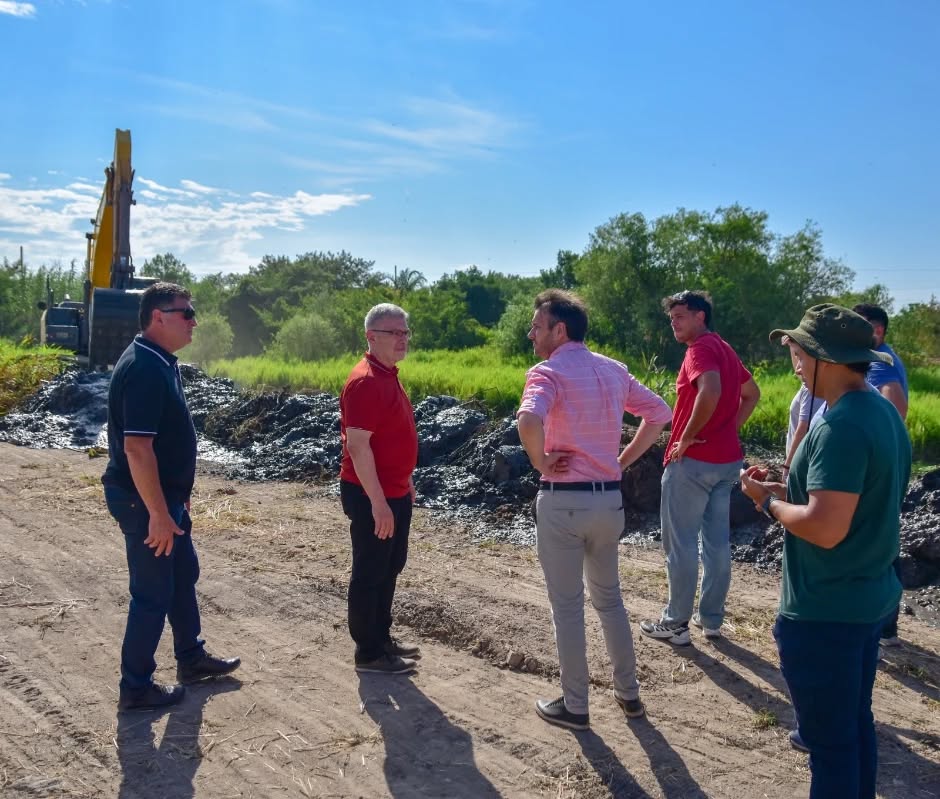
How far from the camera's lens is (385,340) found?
164 inches

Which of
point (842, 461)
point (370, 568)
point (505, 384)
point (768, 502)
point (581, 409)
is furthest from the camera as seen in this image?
point (505, 384)

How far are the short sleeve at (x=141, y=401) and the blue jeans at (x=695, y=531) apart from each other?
2.78m

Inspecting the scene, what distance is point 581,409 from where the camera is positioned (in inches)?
141

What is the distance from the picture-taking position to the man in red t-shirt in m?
4.71

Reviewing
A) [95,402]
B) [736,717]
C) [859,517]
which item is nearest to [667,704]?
[736,717]

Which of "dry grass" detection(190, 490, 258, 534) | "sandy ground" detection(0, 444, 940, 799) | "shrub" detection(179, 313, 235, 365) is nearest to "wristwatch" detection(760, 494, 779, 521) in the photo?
"sandy ground" detection(0, 444, 940, 799)

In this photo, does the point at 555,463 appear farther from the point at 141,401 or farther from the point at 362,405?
the point at 141,401

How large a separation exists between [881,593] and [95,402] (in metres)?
14.0

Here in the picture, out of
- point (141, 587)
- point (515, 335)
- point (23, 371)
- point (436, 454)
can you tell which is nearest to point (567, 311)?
point (141, 587)

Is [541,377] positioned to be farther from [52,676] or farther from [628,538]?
[628,538]

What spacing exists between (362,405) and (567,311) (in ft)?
3.63

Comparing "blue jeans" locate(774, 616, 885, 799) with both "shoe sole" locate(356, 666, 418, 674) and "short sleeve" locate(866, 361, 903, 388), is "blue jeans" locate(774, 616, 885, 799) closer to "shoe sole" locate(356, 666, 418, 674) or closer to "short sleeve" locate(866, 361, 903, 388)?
"shoe sole" locate(356, 666, 418, 674)

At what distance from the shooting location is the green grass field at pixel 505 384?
995cm

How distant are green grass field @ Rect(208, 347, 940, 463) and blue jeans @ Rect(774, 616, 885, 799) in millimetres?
7540
